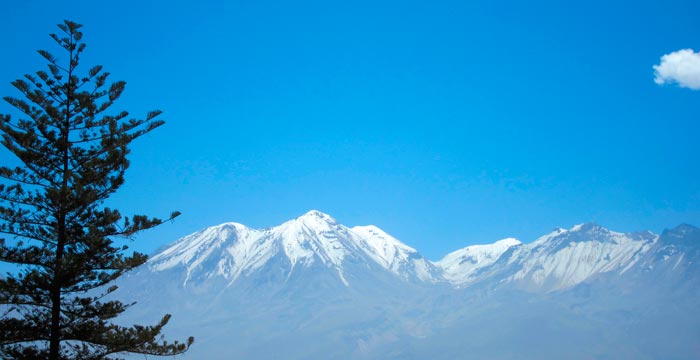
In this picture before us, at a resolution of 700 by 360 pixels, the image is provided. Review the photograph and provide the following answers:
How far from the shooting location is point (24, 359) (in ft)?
98.0

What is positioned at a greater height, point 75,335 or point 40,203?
point 40,203

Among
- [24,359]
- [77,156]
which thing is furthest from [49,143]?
[24,359]

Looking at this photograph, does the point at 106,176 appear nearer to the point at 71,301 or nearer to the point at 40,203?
the point at 40,203

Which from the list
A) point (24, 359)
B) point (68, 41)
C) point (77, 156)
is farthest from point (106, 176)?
point (24, 359)

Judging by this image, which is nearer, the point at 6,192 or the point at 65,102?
the point at 6,192

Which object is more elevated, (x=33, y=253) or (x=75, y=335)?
(x=33, y=253)

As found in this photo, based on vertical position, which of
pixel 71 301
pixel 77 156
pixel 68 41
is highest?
pixel 68 41

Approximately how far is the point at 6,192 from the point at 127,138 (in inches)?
203

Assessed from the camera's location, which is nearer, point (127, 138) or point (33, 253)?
point (33, 253)

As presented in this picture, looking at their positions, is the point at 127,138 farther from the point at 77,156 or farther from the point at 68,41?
the point at 68,41

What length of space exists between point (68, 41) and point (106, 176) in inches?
235

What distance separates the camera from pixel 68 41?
31.7 metres

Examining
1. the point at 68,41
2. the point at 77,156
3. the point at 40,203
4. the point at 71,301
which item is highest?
the point at 68,41

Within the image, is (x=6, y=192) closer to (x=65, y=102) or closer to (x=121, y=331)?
(x=65, y=102)
